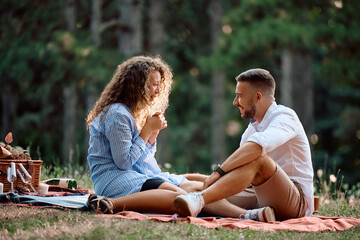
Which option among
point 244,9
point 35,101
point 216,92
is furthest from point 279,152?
point 35,101

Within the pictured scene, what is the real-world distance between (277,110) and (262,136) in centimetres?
47

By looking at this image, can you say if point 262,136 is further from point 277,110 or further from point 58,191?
point 58,191

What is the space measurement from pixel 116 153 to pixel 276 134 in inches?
47.7

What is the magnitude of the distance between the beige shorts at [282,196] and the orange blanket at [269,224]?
0.33 feet

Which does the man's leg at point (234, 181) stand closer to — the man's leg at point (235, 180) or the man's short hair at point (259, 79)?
the man's leg at point (235, 180)

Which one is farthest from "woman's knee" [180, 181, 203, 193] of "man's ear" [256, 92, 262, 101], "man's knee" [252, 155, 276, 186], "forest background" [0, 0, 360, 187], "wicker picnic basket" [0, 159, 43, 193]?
"forest background" [0, 0, 360, 187]

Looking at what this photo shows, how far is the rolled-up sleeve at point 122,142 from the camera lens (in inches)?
164

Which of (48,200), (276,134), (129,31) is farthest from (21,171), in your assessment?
(129,31)

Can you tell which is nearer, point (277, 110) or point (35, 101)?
point (277, 110)

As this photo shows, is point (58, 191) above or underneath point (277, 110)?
underneath

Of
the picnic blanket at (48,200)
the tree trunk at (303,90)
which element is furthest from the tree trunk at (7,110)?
the picnic blanket at (48,200)

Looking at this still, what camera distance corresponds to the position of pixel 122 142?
4.15m

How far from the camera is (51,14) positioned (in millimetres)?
12969

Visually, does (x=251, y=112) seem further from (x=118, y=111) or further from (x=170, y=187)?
(x=118, y=111)
